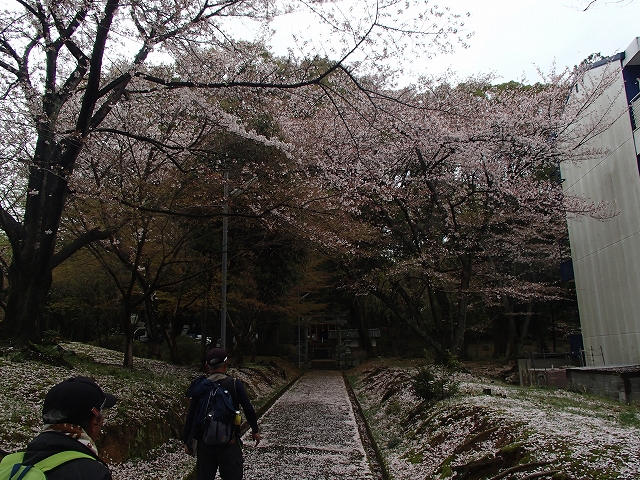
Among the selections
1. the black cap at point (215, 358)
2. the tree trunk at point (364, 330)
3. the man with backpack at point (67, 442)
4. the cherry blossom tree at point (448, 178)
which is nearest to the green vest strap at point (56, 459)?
the man with backpack at point (67, 442)

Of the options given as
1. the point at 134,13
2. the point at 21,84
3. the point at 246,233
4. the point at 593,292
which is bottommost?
the point at 593,292

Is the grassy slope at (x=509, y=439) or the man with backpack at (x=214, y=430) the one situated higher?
the man with backpack at (x=214, y=430)

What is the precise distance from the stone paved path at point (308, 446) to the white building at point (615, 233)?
8972mm

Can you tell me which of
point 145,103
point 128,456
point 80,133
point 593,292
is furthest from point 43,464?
point 593,292

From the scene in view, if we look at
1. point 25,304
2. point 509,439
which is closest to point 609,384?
point 509,439

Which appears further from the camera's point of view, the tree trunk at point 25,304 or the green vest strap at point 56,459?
the tree trunk at point 25,304

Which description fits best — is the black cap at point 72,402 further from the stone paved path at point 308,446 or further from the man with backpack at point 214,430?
the stone paved path at point 308,446

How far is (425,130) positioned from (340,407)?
763 centimetres

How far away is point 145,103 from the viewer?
10.9m

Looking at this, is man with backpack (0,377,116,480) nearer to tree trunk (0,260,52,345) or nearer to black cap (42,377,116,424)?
black cap (42,377,116,424)

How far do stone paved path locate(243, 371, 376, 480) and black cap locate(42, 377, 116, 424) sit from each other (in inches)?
189

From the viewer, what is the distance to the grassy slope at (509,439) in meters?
4.01

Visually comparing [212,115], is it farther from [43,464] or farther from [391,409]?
[43,464]

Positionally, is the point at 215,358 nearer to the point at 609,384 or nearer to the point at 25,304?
the point at 25,304
